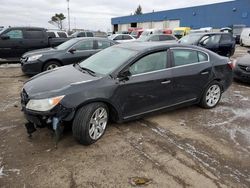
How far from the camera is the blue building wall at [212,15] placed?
35875 millimetres

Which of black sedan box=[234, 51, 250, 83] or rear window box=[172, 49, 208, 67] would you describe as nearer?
rear window box=[172, 49, 208, 67]

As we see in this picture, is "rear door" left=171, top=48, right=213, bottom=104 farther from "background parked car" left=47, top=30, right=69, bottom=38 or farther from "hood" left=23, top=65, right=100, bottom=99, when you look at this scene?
"background parked car" left=47, top=30, right=69, bottom=38

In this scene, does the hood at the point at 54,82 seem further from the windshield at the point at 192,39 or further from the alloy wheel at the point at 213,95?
the windshield at the point at 192,39

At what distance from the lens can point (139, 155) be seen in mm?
3684

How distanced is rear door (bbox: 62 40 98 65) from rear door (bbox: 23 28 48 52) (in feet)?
12.7

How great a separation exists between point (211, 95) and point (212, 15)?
128 feet

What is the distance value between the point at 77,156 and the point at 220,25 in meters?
40.3

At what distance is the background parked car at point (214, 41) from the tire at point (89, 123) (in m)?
9.34

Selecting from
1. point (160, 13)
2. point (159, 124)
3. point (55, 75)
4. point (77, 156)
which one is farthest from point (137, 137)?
point (160, 13)

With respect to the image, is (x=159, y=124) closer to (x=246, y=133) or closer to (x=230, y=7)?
(x=246, y=133)

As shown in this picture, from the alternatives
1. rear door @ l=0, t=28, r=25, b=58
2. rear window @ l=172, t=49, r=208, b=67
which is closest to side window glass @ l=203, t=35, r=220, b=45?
rear window @ l=172, t=49, r=208, b=67

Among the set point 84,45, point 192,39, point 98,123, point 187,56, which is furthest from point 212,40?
point 98,123

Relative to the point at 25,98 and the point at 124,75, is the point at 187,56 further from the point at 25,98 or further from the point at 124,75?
the point at 25,98

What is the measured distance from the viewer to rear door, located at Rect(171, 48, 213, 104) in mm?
4961
